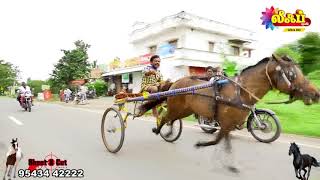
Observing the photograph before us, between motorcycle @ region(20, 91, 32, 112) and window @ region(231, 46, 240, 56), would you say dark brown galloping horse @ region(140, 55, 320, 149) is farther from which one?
window @ region(231, 46, 240, 56)

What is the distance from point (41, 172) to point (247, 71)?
12.4ft

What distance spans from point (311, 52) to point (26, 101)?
1788 centimetres

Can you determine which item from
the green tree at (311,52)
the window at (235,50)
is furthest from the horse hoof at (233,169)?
the window at (235,50)

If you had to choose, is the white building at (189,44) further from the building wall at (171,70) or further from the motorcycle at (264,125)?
the motorcycle at (264,125)

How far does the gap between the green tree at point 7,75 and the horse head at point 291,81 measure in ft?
287

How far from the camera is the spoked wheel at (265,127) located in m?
8.15

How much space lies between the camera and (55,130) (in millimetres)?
11000

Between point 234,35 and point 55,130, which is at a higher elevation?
point 234,35

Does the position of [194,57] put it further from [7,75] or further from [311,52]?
[7,75]

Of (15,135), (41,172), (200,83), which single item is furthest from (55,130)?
(200,83)

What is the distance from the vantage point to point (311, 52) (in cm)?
2250

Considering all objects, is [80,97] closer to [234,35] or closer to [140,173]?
[234,35]

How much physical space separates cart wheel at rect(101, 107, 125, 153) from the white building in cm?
2047

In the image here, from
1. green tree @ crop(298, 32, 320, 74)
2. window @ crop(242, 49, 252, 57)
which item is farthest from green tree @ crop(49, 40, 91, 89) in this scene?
green tree @ crop(298, 32, 320, 74)
